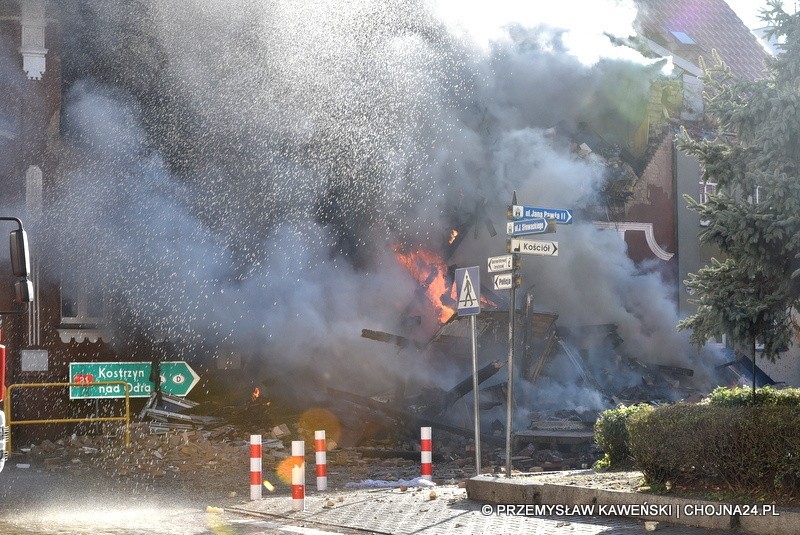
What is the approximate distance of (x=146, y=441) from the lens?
1708 cm

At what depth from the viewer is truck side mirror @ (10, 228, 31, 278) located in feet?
28.8

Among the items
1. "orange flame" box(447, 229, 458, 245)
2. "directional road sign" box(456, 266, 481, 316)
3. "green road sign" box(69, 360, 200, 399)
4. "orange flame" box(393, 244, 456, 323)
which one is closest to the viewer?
"directional road sign" box(456, 266, 481, 316)

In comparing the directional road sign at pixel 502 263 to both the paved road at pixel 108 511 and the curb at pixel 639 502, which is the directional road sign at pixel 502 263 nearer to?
the curb at pixel 639 502

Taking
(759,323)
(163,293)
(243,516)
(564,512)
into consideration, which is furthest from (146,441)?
(759,323)

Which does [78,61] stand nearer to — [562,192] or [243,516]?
[562,192]

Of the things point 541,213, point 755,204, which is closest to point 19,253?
point 541,213

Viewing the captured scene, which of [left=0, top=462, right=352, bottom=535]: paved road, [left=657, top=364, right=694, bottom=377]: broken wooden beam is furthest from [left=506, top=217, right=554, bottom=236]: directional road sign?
[left=657, top=364, right=694, bottom=377]: broken wooden beam

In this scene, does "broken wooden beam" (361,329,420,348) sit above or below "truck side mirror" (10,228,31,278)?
below

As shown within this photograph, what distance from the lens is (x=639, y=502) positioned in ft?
30.2

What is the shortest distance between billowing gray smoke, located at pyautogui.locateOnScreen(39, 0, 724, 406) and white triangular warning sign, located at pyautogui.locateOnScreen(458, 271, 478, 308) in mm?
9423

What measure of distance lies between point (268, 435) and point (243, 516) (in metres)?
7.83

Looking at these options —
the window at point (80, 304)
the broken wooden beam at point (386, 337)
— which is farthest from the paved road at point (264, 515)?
the broken wooden beam at point (386, 337)

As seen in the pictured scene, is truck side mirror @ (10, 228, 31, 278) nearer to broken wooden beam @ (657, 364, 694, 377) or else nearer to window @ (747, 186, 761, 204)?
Result: window @ (747, 186, 761, 204)

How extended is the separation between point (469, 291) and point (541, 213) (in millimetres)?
1277
